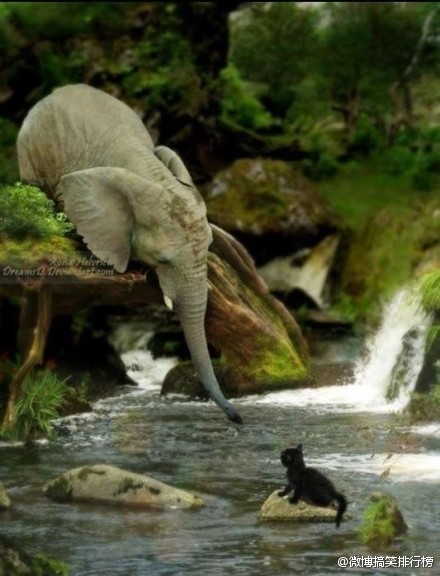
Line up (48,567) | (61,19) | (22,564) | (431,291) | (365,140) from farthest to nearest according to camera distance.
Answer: (365,140)
(61,19)
(431,291)
(48,567)
(22,564)

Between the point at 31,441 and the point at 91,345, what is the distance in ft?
23.1

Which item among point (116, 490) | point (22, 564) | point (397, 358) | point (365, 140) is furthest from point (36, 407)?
point (365, 140)

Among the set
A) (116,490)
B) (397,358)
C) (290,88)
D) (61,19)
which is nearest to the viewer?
(116,490)

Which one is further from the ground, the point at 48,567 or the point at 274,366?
the point at 48,567

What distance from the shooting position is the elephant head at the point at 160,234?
52.3 feet

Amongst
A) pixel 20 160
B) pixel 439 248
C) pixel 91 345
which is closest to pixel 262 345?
pixel 20 160

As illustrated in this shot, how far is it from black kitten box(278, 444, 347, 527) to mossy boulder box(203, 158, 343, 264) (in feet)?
46.9

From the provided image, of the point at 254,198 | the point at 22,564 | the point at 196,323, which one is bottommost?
the point at 254,198

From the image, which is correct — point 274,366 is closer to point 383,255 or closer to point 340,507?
point 340,507

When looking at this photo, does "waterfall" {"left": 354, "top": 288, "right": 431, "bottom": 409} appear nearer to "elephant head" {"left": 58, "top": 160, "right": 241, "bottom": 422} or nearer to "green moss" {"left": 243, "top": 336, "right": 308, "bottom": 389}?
"green moss" {"left": 243, "top": 336, "right": 308, "bottom": 389}

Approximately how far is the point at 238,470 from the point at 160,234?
327 cm

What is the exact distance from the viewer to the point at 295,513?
11.4m

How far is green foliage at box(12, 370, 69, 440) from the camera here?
51.8ft


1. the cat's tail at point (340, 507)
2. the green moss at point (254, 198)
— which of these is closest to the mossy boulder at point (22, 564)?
the cat's tail at point (340, 507)
